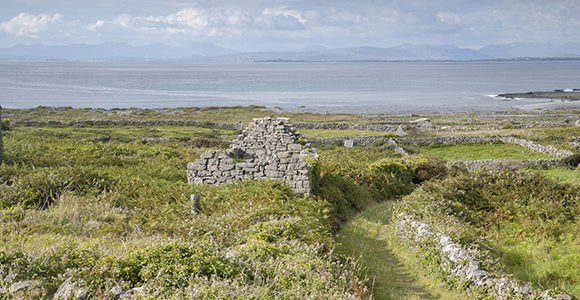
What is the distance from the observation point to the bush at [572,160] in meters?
28.2

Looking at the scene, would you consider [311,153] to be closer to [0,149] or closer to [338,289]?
[338,289]

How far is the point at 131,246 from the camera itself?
895 cm

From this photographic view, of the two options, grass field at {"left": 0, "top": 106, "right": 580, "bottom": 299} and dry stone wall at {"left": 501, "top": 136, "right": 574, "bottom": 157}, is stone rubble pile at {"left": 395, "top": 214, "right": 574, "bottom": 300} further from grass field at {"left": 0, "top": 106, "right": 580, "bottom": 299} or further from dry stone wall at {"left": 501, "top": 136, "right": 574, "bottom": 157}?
dry stone wall at {"left": 501, "top": 136, "right": 574, "bottom": 157}

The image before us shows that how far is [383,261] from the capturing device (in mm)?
12180

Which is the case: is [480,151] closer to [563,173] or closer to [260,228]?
[563,173]

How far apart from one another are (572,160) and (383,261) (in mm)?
22656

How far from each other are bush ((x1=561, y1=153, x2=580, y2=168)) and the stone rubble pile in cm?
2056

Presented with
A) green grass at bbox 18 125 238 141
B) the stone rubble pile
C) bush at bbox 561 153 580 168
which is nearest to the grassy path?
the stone rubble pile

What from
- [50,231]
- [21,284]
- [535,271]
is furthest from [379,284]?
[50,231]

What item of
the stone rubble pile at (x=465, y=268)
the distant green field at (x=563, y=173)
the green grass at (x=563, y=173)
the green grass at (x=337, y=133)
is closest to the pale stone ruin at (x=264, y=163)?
the stone rubble pile at (x=465, y=268)

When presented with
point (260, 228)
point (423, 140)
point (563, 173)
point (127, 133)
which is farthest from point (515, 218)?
point (127, 133)

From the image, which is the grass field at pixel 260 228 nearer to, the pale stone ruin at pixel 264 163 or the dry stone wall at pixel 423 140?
the pale stone ruin at pixel 264 163

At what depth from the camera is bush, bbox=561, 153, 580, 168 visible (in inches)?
1111

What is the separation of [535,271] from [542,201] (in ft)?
19.6
